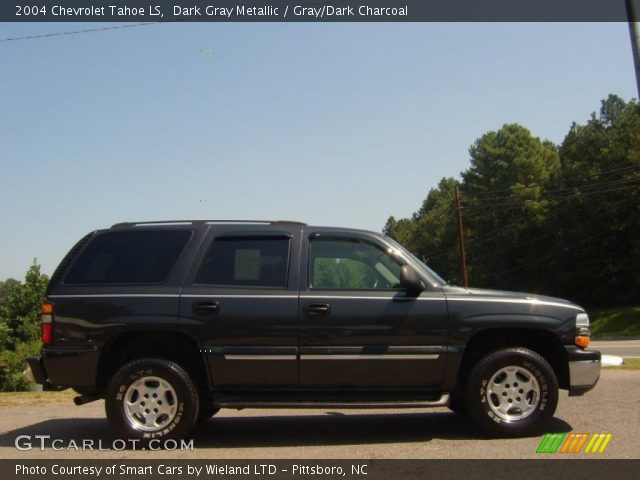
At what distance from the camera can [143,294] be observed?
6020 millimetres

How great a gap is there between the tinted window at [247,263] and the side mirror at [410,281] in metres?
1.08

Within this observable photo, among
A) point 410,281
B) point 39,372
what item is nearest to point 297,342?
point 410,281

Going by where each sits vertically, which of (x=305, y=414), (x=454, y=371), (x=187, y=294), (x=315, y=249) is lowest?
(x=305, y=414)

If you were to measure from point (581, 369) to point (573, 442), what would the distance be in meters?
0.67

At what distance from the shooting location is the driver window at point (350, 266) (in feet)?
20.0

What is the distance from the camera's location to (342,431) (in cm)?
655

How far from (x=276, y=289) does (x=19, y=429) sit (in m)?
3.40

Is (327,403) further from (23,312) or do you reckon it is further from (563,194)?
(563,194)

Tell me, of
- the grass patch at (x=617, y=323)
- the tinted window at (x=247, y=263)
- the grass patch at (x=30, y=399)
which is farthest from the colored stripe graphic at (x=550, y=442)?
the grass patch at (x=617, y=323)

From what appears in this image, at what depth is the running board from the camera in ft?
19.1

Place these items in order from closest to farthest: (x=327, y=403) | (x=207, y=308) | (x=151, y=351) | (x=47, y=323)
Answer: (x=327, y=403) → (x=207, y=308) → (x=47, y=323) → (x=151, y=351)

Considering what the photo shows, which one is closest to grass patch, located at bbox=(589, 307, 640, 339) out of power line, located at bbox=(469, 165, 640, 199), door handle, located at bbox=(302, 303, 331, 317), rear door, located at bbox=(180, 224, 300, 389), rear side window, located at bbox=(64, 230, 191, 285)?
power line, located at bbox=(469, 165, 640, 199)
